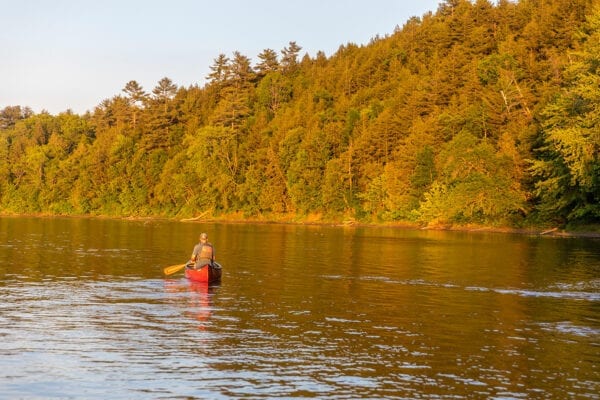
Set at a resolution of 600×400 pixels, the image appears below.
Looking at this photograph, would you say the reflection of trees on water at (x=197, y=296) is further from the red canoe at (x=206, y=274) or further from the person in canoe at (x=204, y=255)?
the person in canoe at (x=204, y=255)

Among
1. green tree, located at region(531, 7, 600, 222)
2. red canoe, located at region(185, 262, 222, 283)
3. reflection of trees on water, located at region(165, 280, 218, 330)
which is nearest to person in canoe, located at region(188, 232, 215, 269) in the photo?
red canoe, located at region(185, 262, 222, 283)

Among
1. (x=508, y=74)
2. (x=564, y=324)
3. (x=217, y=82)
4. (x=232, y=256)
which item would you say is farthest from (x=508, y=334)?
(x=217, y=82)

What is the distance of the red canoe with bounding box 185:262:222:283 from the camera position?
3203 cm

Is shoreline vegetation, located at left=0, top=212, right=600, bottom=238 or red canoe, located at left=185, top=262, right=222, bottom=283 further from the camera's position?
shoreline vegetation, located at left=0, top=212, right=600, bottom=238

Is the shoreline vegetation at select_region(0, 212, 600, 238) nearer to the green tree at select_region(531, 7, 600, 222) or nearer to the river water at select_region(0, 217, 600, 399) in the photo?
the green tree at select_region(531, 7, 600, 222)

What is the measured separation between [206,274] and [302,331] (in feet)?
38.3

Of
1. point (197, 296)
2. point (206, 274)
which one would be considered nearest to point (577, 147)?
point (206, 274)

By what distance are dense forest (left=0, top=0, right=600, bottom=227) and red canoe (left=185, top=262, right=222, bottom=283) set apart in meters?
47.5

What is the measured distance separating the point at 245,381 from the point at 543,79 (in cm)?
9791

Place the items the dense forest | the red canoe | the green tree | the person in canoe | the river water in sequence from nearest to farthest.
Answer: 1. the river water
2. the red canoe
3. the person in canoe
4. the green tree
5. the dense forest

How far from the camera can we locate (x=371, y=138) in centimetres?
11638

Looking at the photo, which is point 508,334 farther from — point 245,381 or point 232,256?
point 232,256

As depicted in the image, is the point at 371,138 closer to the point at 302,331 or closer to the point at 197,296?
the point at 197,296

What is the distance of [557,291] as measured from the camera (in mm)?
31281
